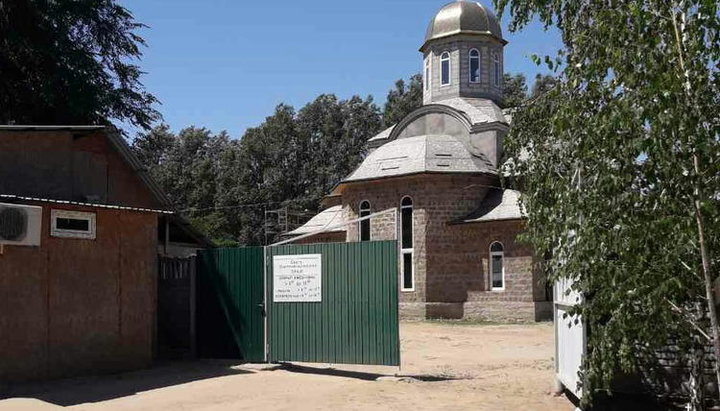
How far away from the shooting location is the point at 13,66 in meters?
23.9

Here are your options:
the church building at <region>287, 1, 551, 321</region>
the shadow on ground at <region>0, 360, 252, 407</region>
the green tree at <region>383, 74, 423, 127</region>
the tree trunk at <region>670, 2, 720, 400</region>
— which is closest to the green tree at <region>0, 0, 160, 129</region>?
the church building at <region>287, 1, 551, 321</region>

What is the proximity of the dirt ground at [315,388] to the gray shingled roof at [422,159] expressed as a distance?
13.8 meters

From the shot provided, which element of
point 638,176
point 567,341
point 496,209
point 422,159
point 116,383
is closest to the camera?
point 638,176

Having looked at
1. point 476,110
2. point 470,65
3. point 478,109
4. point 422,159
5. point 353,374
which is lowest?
point 353,374

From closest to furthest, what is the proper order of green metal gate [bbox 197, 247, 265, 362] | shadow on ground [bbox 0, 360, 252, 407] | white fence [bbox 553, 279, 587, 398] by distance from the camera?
white fence [bbox 553, 279, 587, 398], shadow on ground [bbox 0, 360, 252, 407], green metal gate [bbox 197, 247, 265, 362]

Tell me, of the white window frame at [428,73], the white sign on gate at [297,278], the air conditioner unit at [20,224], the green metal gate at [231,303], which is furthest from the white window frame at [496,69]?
the air conditioner unit at [20,224]

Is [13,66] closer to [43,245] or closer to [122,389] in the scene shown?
[43,245]

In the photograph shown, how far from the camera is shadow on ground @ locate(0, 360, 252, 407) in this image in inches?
393

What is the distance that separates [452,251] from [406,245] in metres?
1.85

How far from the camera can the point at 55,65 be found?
23.0 m

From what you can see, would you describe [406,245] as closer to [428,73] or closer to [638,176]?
[428,73]

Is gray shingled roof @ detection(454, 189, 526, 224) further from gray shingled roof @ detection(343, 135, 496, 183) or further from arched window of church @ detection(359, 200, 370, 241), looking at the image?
arched window of church @ detection(359, 200, 370, 241)

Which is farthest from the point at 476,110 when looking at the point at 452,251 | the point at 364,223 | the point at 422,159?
the point at 452,251

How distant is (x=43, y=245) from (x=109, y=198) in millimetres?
4803
